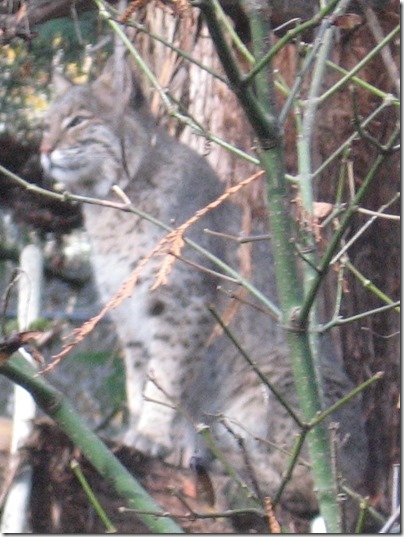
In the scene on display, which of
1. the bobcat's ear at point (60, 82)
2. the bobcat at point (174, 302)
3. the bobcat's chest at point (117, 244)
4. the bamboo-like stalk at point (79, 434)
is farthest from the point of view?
the bobcat's ear at point (60, 82)

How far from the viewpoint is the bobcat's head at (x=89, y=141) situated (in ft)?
12.7

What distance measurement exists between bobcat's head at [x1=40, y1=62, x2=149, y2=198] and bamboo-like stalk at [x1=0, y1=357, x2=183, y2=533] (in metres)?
2.32

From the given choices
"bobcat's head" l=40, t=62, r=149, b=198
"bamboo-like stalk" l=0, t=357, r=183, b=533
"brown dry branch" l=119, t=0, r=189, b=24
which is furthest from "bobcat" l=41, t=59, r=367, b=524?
"brown dry branch" l=119, t=0, r=189, b=24

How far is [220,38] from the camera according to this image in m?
1.31

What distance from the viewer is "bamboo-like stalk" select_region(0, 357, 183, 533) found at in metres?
1.58

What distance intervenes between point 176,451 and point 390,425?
96cm

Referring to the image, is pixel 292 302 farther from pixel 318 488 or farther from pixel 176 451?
pixel 176 451

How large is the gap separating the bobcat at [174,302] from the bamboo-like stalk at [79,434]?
158 centimetres

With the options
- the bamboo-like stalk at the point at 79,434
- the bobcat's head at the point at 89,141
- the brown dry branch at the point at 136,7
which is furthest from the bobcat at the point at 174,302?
the brown dry branch at the point at 136,7

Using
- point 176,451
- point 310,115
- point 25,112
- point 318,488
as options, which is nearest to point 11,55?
point 25,112

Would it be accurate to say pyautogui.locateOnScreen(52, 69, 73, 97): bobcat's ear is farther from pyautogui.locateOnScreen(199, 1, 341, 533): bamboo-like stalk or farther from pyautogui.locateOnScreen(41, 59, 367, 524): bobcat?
pyautogui.locateOnScreen(199, 1, 341, 533): bamboo-like stalk

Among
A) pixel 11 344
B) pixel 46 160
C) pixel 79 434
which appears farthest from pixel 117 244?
pixel 11 344

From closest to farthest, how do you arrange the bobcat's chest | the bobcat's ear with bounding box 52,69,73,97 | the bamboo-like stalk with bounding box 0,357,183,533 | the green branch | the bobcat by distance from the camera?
the green branch, the bamboo-like stalk with bounding box 0,357,183,533, the bobcat, the bobcat's chest, the bobcat's ear with bounding box 52,69,73,97

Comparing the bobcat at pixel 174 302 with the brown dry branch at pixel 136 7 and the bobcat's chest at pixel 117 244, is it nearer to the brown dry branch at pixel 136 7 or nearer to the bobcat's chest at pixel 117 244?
the bobcat's chest at pixel 117 244
